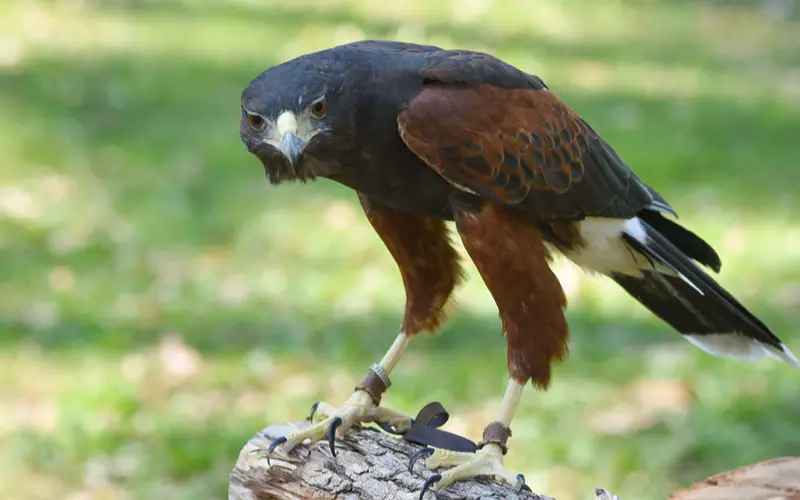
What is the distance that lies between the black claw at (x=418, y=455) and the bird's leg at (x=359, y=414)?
264 millimetres

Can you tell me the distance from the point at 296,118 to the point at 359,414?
3.59ft

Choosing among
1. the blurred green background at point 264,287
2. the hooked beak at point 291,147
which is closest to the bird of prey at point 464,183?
the hooked beak at point 291,147

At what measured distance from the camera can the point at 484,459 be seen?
3.54m

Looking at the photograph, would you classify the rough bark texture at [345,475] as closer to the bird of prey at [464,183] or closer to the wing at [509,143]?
the bird of prey at [464,183]

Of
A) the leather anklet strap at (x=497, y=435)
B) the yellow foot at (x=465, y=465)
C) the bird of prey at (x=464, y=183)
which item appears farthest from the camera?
the leather anklet strap at (x=497, y=435)

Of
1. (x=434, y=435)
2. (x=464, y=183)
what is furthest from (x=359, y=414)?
(x=464, y=183)

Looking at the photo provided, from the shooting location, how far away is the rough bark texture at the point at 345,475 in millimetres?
3482

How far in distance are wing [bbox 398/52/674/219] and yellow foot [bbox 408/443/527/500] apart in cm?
77

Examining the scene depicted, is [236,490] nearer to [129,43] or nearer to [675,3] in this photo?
[129,43]

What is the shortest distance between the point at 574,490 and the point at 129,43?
325 inches

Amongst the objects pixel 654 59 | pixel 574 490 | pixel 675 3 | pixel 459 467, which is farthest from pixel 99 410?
pixel 675 3

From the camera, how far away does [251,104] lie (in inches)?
129

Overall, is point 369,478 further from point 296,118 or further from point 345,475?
point 296,118

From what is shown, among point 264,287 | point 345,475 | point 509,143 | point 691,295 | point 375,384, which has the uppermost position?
point 264,287
